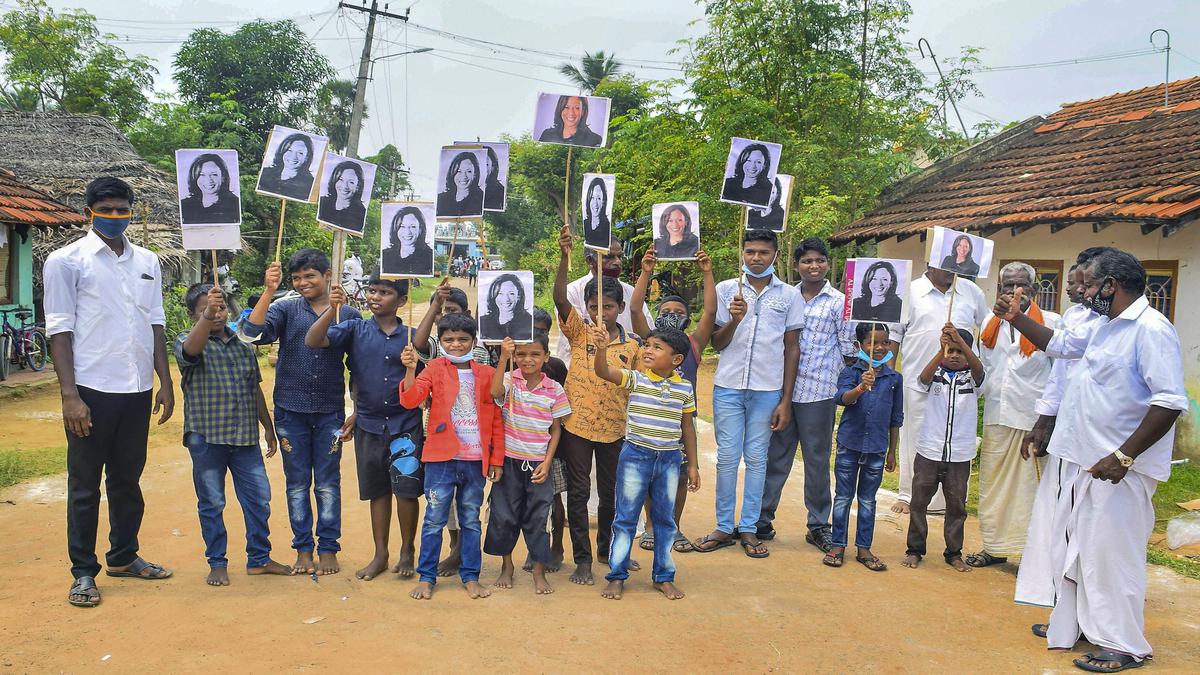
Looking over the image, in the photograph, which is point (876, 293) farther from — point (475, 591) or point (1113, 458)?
point (475, 591)

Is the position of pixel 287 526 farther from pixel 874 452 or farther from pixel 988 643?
pixel 988 643

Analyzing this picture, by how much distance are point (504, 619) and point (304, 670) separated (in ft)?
3.29

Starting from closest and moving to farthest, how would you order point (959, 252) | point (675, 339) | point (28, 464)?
point (675, 339)
point (959, 252)
point (28, 464)

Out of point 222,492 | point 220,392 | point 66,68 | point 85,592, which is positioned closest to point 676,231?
point 220,392

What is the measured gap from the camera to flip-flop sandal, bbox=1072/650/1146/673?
3.84 metres

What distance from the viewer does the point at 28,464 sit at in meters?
7.48

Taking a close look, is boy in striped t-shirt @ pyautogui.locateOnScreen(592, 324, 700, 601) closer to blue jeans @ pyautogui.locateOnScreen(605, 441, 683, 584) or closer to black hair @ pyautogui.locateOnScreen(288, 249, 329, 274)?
blue jeans @ pyautogui.locateOnScreen(605, 441, 683, 584)

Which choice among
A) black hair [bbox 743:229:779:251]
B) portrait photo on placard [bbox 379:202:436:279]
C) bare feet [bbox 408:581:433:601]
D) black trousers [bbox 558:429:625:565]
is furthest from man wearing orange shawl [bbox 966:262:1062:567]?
portrait photo on placard [bbox 379:202:436:279]

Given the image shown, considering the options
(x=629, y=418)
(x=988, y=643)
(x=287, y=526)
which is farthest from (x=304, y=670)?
(x=988, y=643)

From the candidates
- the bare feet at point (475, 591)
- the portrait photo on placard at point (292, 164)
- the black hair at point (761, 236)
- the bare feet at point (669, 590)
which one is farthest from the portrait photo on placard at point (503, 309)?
the black hair at point (761, 236)

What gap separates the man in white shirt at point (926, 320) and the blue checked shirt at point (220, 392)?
4.44 m

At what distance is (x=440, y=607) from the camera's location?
4309 millimetres

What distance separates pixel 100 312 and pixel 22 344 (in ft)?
34.9

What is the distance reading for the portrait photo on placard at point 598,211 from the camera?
508 centimetres
